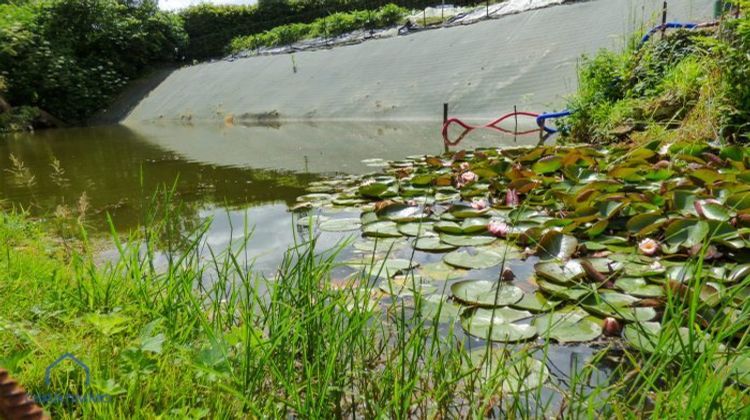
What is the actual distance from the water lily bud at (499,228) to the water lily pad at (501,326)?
2.01 ft

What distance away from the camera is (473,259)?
184 cm

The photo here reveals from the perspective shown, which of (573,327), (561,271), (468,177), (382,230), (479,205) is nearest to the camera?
(573,327)

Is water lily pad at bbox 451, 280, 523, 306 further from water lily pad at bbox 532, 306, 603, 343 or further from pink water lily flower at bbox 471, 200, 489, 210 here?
pink water lily flower at bbox 471, 200, 489, 210

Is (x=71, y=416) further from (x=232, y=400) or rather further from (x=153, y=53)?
(x=153, y=53)

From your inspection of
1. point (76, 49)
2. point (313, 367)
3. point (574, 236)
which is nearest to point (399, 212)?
point (574, 236)

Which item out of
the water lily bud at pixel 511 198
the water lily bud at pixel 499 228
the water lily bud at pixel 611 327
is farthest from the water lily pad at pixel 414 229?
the water lily bud at pixel 611 327

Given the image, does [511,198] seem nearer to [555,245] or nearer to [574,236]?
[574,236]

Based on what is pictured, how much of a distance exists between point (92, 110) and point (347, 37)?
280 inches

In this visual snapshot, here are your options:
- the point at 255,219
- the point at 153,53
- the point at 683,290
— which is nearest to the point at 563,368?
the point at 683,290

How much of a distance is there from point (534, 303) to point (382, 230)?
87cm

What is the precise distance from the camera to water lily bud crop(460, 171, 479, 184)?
297 centimetres

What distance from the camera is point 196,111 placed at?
1160cm

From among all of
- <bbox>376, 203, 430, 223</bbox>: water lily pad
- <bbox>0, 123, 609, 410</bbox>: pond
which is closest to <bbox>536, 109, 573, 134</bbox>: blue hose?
<bbox>0, 123, 609, 410</bbox>: pond

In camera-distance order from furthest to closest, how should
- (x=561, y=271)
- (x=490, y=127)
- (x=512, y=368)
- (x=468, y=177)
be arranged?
(x=490, y=127), (x=468, y=177), (x=561, y=271), (x=512, y=368)
